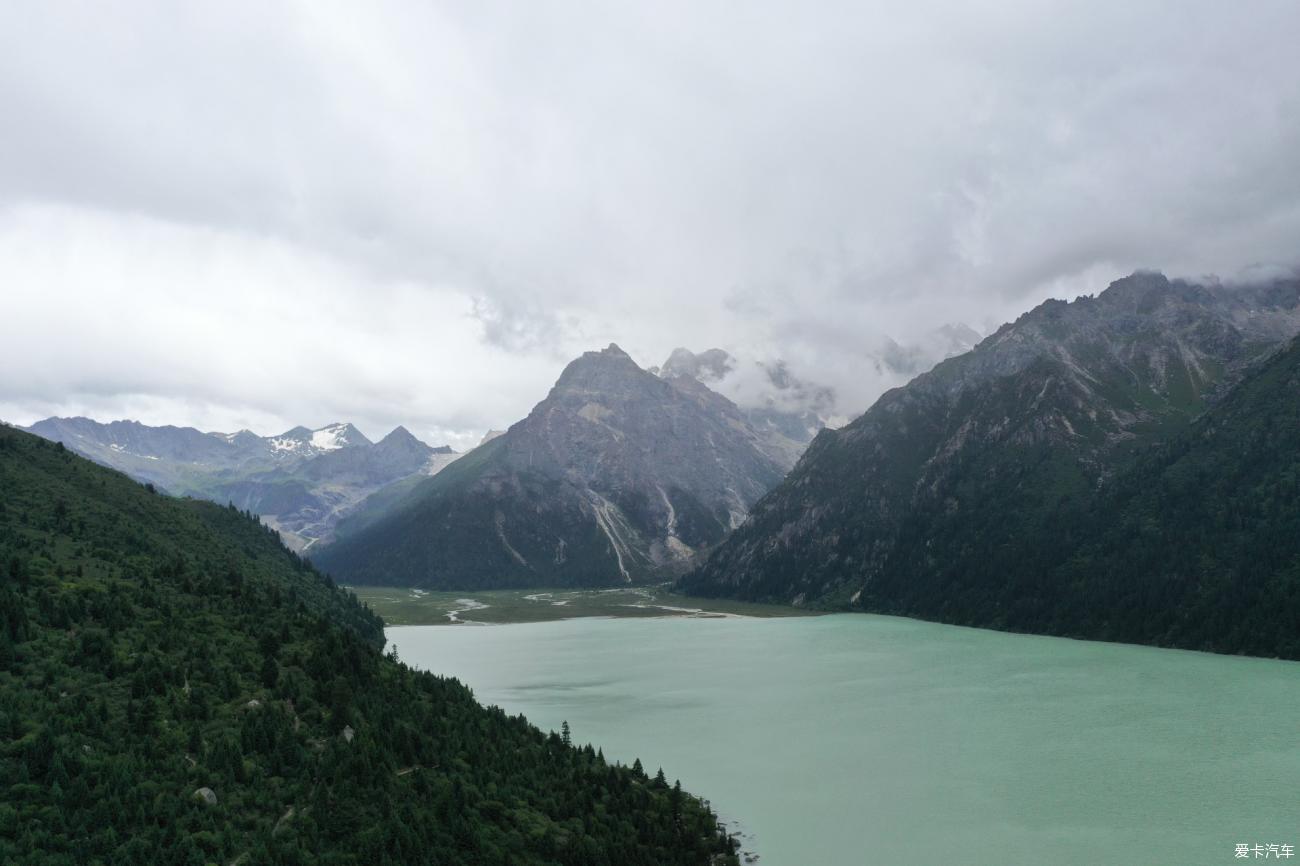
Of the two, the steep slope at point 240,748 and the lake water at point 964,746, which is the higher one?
the steep slope at point 240,748

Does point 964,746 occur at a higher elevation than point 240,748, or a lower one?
lower

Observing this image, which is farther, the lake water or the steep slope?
Result: the lake water

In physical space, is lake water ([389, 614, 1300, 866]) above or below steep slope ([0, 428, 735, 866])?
below

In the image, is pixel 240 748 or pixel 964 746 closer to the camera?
pixel 240 748

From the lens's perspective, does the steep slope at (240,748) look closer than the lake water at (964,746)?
Yes
